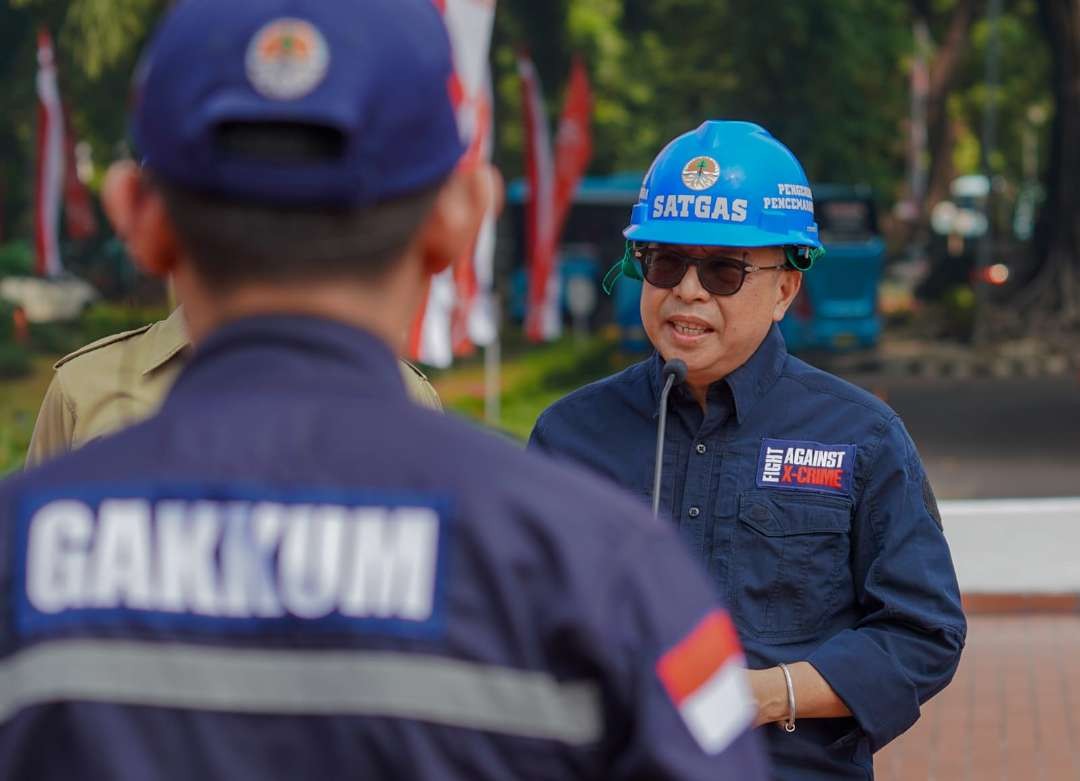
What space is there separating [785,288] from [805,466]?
401 mm

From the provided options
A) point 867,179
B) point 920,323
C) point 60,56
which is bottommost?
point 920,323

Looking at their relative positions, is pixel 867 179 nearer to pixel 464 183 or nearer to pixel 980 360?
pixel 980 360

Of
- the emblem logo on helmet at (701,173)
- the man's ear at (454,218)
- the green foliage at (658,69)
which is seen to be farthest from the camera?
the green foliage at (658,69)

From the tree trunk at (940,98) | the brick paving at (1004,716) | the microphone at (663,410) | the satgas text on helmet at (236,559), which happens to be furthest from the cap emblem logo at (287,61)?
the tree trunk at (940,98)

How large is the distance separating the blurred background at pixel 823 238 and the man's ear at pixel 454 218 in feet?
17.2

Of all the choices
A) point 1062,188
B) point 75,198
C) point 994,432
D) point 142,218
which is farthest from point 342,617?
A: point 75,198

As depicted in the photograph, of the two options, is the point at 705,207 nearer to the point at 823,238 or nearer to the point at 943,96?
the point at 823,238

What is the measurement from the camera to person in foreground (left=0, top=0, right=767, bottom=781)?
1.18 meters

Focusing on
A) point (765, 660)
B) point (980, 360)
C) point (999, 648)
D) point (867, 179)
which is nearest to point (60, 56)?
point (867, 179)

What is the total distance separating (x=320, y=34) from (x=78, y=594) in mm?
416

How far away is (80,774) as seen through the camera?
1193mm

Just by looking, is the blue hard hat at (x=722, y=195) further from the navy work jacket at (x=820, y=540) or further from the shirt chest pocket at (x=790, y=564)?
the shirt chest pocket at (x=790, y=564)

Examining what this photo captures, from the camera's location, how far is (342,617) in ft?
3.88

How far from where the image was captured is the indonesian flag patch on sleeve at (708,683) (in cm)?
120
